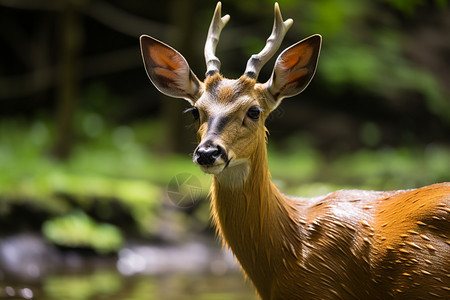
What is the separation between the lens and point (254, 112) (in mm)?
4133

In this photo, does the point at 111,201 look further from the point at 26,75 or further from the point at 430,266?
the point at 26,75

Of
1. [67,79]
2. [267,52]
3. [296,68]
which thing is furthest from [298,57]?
[67,79]

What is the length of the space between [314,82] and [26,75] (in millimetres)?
8264

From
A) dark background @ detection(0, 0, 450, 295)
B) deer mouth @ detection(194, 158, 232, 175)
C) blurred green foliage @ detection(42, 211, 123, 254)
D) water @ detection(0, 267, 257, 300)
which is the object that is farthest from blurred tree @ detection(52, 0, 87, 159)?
→ deer mouth @ detection(194, 158, 232, 175)

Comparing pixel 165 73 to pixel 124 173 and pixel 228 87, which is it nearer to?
pixel 228 87

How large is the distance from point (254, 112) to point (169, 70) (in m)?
0.79

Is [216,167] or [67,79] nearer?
[216,167]

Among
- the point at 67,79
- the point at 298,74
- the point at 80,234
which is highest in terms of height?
the point at 298,74

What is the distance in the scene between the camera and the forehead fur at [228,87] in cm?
414

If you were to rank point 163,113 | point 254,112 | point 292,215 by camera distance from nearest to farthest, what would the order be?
point 254,112 < point 292,215 < point 163,113

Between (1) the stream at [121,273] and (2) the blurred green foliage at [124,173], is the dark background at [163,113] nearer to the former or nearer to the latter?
(2) the blurred green foliage at [124,173]

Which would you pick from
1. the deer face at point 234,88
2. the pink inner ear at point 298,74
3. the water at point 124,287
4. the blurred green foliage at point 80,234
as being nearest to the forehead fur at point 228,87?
the deer face at point 234,88

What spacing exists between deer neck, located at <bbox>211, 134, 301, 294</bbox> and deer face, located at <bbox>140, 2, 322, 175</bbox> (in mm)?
94

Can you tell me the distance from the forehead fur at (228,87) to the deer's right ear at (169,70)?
0.21 metres
